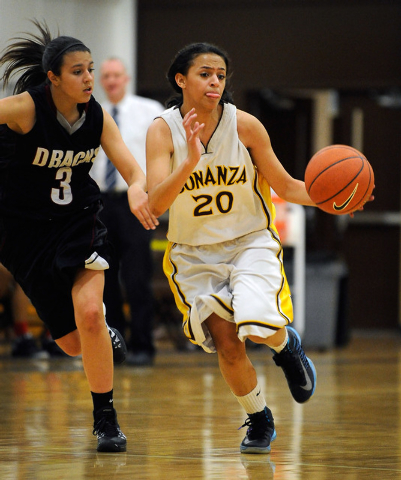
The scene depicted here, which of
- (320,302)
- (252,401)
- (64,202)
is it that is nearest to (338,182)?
(252,401)

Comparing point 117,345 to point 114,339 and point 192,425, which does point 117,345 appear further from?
point 192,425

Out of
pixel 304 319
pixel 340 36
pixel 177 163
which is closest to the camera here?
pixel 177 163

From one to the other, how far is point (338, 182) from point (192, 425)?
1.22 m

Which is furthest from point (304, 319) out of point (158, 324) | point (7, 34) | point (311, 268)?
point (7, 34)

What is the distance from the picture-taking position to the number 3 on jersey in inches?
128

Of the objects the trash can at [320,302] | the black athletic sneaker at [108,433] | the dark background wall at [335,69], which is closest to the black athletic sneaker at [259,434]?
the black athletic sneaker at [108,433]

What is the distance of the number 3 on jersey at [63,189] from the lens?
3248mm

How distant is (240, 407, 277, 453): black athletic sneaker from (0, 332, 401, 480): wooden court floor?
47 millimetres

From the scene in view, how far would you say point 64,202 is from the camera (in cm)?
326

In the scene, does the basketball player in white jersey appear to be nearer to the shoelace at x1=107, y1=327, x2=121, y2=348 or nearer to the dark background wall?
the shoelace at x1=107, y1=327, x2=121, y2=348

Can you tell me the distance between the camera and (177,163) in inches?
129

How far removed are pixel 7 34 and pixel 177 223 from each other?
554cm

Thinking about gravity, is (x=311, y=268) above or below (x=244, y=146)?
below

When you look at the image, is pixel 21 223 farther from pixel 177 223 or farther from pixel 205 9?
pixel 205 9
